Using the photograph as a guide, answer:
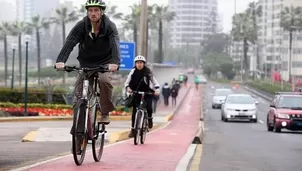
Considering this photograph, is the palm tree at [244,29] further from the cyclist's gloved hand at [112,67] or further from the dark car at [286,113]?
the cyclist's gloved hand at [112,67]

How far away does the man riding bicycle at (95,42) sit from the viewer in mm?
9273

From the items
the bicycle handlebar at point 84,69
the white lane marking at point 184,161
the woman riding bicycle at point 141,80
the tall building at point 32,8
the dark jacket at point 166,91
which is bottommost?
the white lane marking at point 184,161

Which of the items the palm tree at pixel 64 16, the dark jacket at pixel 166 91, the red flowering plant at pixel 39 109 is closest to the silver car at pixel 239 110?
the red flowering plant at pixel 39 109

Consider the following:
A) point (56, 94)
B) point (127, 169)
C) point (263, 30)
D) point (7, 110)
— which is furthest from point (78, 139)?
point (263, 30)

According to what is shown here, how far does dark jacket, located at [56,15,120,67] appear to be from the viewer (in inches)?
367

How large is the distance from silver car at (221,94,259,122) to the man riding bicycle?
93.6ft

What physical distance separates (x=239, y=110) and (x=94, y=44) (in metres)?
28.9

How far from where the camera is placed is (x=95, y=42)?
9508 millimetres

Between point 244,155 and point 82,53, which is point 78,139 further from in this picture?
point 244,155

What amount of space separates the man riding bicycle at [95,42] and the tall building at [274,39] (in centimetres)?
12840

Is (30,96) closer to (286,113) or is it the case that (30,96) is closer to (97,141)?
(286,113)

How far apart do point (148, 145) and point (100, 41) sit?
221 inches

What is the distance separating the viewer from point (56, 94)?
4122cm

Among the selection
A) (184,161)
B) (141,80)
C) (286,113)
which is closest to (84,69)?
(184,161)
